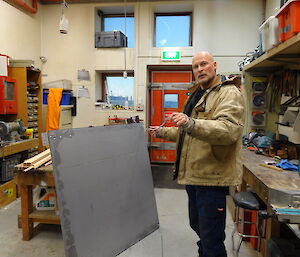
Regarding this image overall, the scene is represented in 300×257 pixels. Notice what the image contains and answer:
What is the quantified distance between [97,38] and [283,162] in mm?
4251

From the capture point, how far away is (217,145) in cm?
158

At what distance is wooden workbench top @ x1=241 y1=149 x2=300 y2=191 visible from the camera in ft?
5.44

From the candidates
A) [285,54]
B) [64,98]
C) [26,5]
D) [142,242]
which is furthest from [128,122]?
[26,5]

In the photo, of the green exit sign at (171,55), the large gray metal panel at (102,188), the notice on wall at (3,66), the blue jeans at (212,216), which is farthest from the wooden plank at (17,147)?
the green exit sign at (171,55)

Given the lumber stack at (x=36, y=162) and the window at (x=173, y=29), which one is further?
the window at (x=173, y=29)

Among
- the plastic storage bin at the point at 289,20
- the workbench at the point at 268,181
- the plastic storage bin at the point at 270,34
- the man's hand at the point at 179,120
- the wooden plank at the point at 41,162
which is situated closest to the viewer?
the man's hand at the point at 179,120

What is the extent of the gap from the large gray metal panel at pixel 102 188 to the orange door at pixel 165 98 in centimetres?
300

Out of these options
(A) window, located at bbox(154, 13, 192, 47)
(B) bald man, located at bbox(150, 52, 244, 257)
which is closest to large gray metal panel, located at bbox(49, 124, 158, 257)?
(B) bald man, located at bbox(150, 52, 244, 257)

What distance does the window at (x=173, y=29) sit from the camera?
17.4 feet

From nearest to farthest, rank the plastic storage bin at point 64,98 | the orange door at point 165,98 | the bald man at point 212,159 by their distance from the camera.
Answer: the bald man at point 212,159
the plastic storage bin at point 64,98
the orange door at point 165,98

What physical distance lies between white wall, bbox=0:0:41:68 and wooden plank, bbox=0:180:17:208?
227cm

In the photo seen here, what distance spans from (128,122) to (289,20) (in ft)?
9.85

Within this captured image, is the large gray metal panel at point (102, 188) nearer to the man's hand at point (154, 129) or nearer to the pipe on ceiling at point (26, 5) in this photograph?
the man's hand at point (154, 129)

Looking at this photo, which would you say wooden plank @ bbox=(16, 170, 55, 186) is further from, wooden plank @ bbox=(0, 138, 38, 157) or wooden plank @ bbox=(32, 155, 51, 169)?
wooden plank @ bbox=(0, 138, 38, 157)
